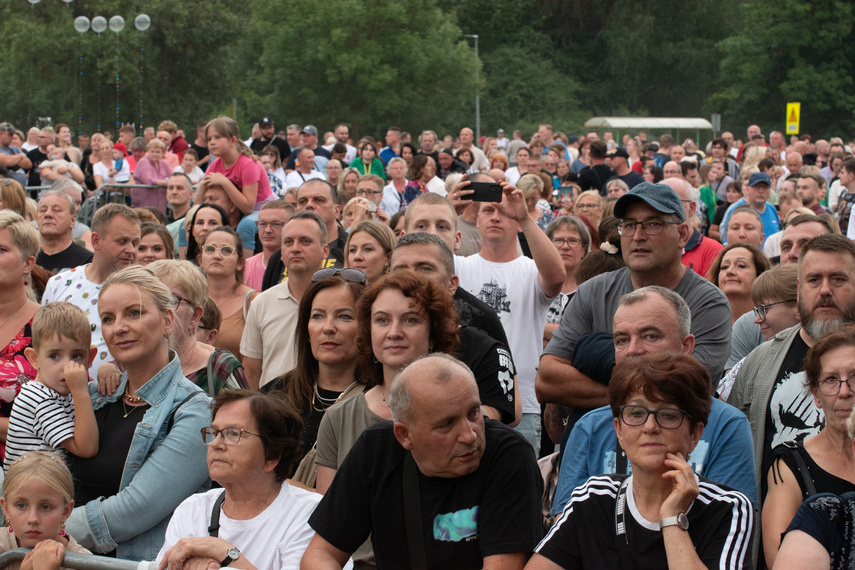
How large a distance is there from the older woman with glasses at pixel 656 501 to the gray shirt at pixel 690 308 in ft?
3.59

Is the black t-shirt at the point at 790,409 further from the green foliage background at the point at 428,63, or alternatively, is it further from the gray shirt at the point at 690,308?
the green foliage background at the point at 428,63

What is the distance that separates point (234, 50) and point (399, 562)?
3935cm

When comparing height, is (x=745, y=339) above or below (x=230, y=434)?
below

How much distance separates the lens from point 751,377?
14.2ft

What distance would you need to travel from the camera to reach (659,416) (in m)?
3.15

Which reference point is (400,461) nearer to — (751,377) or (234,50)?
(751,377)

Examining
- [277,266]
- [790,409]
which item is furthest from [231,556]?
[277,266]

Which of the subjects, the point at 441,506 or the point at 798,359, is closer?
→ the point at 441,506

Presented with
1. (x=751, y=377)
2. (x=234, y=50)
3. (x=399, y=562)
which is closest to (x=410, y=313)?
(x=399, y=562)

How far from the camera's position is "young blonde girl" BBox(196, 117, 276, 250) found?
30.3 feet

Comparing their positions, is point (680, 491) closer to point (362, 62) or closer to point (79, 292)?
point (79, 292)

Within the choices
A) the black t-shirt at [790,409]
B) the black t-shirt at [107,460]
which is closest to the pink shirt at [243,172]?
the black t-shirt at [107,460]

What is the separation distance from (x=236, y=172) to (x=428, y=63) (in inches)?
1032

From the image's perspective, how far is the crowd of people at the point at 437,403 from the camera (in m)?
3.23
